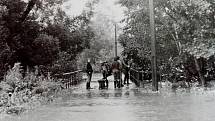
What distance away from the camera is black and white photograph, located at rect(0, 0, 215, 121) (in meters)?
17.0

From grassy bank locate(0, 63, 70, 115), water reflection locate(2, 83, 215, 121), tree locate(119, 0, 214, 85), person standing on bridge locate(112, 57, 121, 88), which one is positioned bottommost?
water reflection locate(2, 83, 215, 121)

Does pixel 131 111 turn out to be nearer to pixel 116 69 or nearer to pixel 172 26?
pixel 172 26

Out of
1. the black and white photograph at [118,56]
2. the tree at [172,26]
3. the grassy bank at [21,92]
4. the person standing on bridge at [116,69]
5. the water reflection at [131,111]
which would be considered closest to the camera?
the water reflection at [131,111]

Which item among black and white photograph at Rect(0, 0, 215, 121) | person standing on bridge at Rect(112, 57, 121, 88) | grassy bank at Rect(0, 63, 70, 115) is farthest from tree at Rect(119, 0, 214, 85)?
grassy bank at Rect(0, 63, 70, 115)

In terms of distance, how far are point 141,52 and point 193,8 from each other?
638 centimetres

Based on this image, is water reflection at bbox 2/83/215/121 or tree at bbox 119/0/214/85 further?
tree at bbox 119/0/214/85

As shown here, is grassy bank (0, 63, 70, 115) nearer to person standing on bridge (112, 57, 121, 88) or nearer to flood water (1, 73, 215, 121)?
flood water (1, 73, 215, 121)

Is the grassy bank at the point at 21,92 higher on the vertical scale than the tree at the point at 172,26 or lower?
lower

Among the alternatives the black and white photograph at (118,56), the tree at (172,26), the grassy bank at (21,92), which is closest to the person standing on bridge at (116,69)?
the black and white photograph at (118,56)

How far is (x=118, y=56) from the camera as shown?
27.2m

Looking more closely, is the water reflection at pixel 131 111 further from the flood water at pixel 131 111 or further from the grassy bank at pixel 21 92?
the grassy bank at pixel 21 92

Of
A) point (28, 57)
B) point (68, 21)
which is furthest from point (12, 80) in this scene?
point (68, 21)

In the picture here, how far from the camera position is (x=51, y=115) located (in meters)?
13.3

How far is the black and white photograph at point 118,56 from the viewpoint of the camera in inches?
669
